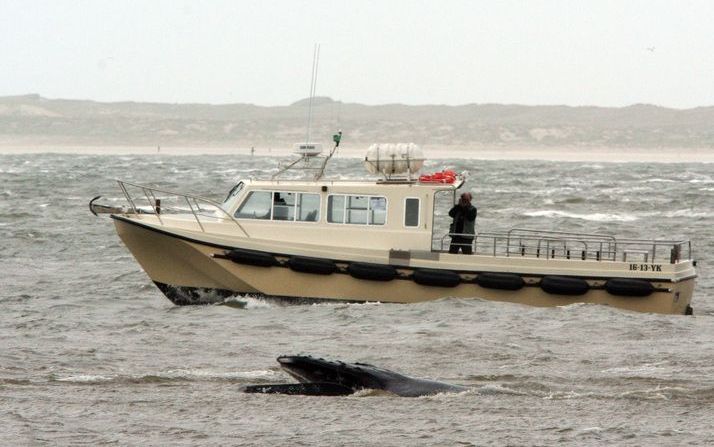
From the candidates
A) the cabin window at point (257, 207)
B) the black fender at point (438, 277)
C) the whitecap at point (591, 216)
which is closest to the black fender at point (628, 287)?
the black fender at point (438, 277)

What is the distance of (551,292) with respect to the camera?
80.1 ft

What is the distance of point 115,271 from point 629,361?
49.0ft

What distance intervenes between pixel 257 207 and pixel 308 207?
38.0 inches

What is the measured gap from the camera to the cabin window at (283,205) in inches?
987

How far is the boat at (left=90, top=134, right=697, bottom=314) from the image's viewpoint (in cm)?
2441

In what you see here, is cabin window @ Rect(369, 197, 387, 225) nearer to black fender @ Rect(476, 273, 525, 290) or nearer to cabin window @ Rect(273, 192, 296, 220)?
cabin window @ Rect(273, 192, 296, 220)

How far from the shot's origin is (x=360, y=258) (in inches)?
964

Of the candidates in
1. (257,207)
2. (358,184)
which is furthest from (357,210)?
(257,207)

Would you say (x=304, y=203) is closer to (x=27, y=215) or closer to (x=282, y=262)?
(x=282, y=262)

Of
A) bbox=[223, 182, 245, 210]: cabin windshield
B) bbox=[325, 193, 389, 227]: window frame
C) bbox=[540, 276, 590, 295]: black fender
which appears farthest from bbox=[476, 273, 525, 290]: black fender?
bbox=[223, 182, 245, 210]: cabin windshield

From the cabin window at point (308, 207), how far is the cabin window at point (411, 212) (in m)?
1.64

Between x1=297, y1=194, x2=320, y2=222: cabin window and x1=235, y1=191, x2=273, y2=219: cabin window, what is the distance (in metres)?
0.59

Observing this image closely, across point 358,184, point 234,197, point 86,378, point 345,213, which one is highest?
point 358,184

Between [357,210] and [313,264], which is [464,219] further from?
[313,264]
